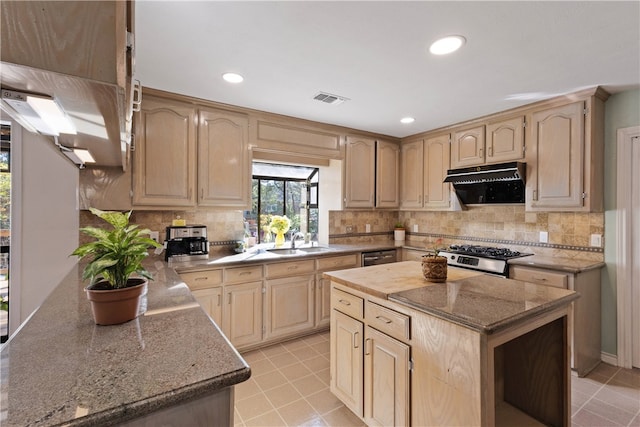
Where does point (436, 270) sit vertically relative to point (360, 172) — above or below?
below

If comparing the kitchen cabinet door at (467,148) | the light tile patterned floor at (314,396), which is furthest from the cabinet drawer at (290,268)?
the kitchen cabinet door at (467,148)

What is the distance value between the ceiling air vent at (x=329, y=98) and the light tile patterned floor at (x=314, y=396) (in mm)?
2379

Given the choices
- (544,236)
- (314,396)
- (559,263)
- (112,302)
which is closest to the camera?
(112,302)

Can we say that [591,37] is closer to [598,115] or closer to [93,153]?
[598,115]

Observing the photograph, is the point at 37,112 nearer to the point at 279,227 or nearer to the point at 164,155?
the point at 164,155

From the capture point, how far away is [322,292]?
3.28 meters

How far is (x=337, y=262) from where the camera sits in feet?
11.1

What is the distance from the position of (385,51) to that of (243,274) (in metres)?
2.16

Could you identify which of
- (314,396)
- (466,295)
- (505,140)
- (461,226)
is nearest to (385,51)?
(466,295)

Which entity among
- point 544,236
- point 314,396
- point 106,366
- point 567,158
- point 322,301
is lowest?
point 314,396

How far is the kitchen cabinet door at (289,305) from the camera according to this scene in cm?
296

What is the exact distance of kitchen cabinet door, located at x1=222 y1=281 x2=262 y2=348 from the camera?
2.73 meters

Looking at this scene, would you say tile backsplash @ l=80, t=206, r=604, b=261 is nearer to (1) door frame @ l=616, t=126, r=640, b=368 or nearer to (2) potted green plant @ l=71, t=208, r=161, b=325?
(1) door frame @ l=616, t=126, r=640, b=368

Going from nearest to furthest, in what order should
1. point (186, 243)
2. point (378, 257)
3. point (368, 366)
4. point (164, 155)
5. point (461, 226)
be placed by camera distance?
point (368, 366) < point (164, 155) < point (186, 243) < point (378, 257) < point (461, 226)
